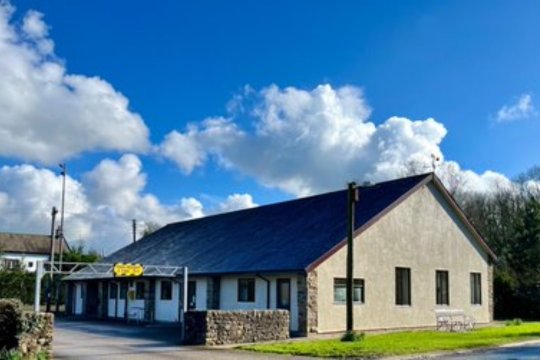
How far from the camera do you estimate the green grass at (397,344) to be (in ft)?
59.5

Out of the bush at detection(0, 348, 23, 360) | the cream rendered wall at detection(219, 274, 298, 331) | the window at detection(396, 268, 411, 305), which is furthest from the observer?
the window at detection(396, 268, 411, 305)

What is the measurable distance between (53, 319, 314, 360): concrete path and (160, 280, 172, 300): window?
2.77m

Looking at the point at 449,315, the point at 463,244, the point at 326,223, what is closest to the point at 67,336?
the point at 326,223

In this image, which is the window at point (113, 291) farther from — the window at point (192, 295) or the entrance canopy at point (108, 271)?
the window at point (192, 295)

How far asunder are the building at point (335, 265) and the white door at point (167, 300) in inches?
1.9

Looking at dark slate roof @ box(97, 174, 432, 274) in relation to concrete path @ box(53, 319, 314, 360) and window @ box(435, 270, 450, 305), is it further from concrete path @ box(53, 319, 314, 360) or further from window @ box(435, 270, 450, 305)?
window @ box(435, 270, 450, 305)

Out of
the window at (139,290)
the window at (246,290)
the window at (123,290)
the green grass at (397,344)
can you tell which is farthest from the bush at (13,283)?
the green grass at (397,344)

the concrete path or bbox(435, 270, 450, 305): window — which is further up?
bbox(435, 270, 450, 305): window

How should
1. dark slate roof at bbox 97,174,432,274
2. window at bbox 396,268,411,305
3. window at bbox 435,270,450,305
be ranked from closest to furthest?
dark slate roof at bbox 97,174,432,274 → window at bbox 396,268,411,305 → window at bbox 435,270,450,305

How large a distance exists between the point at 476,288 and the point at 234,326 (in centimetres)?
1514

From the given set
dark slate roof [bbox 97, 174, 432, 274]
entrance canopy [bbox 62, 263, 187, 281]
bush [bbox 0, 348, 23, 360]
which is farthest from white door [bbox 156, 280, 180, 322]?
bush [bbox 0, 348, 23, 360]

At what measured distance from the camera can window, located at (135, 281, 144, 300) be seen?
111ft

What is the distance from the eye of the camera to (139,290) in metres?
34.2

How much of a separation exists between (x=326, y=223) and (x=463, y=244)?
295 inches
